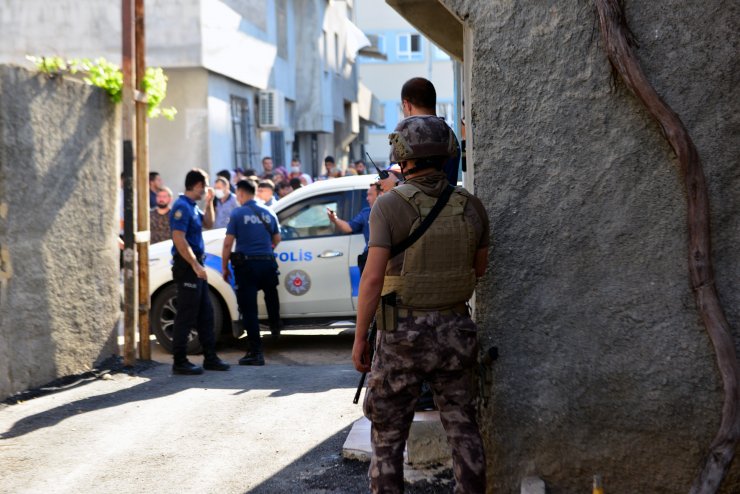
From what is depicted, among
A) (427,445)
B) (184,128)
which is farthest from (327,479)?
(184,128)

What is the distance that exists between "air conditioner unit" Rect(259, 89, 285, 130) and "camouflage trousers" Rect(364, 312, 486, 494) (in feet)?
58.7

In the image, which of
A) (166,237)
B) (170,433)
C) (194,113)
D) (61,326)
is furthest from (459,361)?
(194,113)

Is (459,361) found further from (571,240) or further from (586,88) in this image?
(586,88)

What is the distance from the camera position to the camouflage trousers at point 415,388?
13.6ft

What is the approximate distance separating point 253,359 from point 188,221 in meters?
1.57

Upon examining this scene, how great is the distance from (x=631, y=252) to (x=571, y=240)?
26 cm

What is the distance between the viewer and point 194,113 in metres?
18.0

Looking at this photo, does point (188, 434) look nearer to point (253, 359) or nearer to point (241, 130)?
point (253, 359)

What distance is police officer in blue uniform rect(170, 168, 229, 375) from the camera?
8.59 meters

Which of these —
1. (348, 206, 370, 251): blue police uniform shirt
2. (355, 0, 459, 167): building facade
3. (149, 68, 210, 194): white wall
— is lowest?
(348, 206, 370, 251): blue police uniform shirt

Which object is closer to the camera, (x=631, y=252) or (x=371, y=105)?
(x=631, y=252)

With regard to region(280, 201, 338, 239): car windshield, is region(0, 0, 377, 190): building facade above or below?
above

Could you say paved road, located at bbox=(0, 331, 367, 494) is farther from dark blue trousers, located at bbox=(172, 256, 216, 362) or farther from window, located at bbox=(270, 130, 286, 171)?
window, located at bbox=(270, 130, 286, 171)

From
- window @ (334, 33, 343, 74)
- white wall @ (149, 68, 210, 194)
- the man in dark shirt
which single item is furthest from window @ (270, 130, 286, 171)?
the man in dark shirt
